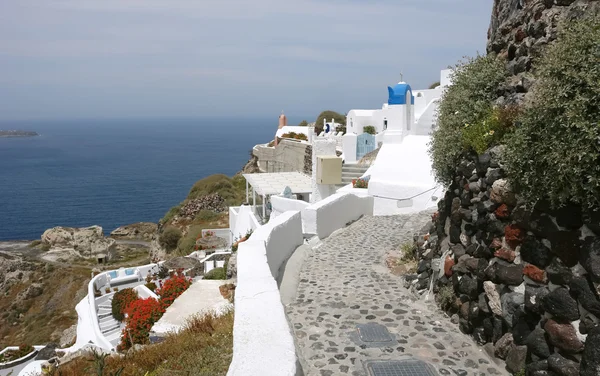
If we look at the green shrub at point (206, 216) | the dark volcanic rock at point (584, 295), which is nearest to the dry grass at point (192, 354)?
the dark volcanic rock at point (584, 295)

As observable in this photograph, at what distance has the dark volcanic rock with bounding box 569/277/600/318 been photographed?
3.30 m

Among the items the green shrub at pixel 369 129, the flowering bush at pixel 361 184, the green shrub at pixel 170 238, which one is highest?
the green shrub at pixel 369 129

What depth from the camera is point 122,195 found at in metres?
95.2

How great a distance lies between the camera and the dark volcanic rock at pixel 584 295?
10.8ft

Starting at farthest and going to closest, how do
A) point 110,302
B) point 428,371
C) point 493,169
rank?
1. point 110,302
2. point 493,169
3. point 428,371

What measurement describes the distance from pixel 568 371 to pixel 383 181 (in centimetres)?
1029

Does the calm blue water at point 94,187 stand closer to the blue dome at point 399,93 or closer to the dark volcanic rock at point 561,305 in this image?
the blue dome at point 399,93

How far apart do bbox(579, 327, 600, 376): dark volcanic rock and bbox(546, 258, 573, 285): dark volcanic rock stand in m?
0.45

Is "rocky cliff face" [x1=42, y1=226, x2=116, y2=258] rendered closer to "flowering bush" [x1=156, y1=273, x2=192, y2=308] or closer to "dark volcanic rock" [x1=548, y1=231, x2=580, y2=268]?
"flowering bush" [x1=156, y1=273, x2=192, y2=308]

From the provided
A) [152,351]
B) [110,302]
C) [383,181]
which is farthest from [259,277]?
[110,302]

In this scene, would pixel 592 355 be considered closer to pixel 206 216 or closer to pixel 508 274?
pixel 508 274

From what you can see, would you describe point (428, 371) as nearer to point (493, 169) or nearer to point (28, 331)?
point (493, 169)

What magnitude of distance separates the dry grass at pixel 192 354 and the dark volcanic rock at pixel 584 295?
10.6ft

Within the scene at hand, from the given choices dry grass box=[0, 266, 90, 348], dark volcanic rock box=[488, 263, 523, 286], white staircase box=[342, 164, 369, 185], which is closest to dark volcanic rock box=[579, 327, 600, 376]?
dark volcanic rock box=[488, 263, 523, 286]
